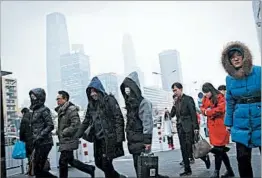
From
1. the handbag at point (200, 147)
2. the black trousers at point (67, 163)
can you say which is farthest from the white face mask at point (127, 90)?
the black trousers at point (67, 163)

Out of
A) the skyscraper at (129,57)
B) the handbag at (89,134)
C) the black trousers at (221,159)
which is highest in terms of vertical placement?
the skyscraper at (129,57)

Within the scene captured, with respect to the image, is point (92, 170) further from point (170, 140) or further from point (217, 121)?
point (217, 121)

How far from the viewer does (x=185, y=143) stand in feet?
8.20

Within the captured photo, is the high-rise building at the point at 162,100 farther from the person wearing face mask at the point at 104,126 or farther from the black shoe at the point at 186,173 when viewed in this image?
the black shoe at the point at 186,173

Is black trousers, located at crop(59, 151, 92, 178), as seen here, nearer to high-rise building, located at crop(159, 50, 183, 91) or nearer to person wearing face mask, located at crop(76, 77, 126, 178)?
person wearing face mask, located at crop(76, 77, 126, 178)

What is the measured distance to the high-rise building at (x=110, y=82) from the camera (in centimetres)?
259

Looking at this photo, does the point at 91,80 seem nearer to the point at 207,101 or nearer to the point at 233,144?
the point at 207,101

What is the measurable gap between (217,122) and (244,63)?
51 cm

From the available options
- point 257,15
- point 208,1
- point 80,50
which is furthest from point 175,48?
point 80,50

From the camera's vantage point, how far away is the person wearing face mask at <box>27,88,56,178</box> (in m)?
2.80

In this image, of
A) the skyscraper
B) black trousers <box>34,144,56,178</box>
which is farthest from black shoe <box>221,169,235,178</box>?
black trousers <box>34,144,56,178</box>

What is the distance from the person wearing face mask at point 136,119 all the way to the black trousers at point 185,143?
22cm

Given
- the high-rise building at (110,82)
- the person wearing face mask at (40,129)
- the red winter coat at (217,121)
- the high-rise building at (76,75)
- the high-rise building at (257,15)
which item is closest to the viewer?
the high-rise building at (257,15)

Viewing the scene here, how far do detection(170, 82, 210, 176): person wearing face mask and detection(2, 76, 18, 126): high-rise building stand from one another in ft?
4.43
